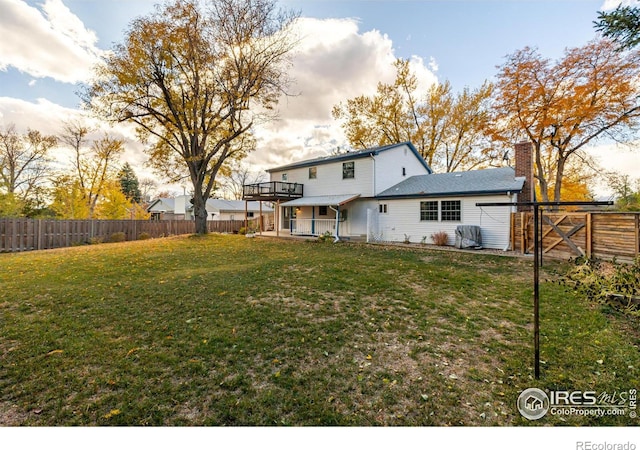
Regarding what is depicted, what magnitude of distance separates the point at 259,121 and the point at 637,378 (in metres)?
20.4

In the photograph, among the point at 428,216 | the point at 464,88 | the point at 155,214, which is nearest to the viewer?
the point at 428,216

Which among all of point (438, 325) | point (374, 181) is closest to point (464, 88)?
point (374, 181)

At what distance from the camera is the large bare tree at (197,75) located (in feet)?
52.1

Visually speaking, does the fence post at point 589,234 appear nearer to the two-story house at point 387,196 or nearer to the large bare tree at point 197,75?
the two-story house at point 387,196

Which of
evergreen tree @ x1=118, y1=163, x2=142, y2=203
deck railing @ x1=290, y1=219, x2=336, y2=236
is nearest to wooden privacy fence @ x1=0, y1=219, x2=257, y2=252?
deck railing @ x1=290, y1=219, x2=336, y2=236

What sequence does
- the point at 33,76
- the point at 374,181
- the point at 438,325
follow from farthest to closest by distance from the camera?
the point at 374,181 → the point at 33,76 → the point at 438,325

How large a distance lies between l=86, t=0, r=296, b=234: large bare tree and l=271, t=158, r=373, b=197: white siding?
478cm

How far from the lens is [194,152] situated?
18.5m

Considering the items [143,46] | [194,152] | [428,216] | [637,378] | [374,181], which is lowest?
[637,378]

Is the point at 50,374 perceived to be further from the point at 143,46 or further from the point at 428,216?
the point at 143,46

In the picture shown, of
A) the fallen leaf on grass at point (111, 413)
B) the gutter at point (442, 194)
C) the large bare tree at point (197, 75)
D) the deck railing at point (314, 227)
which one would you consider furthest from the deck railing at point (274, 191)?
the fallen leaf on grass at point (111, 413)

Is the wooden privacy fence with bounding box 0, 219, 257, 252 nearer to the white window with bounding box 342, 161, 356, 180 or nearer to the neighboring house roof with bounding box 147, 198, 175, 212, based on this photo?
the white window with bounding box 342, 161, 356, 180

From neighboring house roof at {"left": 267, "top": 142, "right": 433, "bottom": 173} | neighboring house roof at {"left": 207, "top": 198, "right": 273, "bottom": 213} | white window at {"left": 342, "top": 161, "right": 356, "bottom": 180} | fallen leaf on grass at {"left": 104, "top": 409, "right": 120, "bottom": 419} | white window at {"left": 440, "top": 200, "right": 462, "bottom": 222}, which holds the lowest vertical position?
fallen leaf on grass at {"left": 104, "top": 409, "right": 120, "bottom": 419}

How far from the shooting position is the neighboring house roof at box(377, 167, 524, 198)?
13.3 meters
